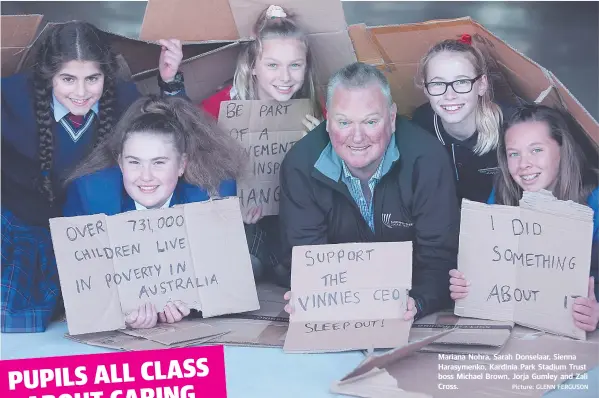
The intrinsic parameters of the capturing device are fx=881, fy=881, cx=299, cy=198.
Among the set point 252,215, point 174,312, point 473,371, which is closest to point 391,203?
point 252,215

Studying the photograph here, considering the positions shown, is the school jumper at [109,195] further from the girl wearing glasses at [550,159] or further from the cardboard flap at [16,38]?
the girl wearing glasses at [550,159]

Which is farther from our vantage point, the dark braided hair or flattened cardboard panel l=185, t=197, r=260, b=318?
the dark braided hair

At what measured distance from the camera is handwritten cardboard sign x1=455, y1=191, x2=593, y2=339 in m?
2.51

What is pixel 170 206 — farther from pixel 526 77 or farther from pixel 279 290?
pixel 526 77

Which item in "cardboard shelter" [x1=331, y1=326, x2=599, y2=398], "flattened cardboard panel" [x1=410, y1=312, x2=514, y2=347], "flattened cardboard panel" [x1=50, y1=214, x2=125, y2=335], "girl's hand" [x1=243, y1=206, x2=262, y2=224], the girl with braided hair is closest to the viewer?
"cardboard shelter" [x1=331, y1=326, x2=599, y2=398]

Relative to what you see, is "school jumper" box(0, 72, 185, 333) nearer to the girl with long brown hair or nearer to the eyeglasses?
the girl with long brown hair

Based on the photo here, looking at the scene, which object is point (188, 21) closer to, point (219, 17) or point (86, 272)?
point (219, 17)

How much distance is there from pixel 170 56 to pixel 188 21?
0.13 meters

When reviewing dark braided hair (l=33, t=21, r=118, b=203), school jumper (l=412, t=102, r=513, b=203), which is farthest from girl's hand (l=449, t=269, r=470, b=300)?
dark braided hair (l=33, t=21, r=118, b=203)

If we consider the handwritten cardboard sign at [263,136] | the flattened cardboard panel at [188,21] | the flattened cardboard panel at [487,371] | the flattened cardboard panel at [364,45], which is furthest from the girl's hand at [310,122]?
the flattened cardboard panel at [487,371]

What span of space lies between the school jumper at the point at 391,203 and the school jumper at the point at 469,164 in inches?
9.3

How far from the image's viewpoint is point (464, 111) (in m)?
2.88

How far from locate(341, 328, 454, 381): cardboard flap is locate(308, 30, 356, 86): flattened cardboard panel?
1.05m

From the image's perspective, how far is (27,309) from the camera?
2691mm
